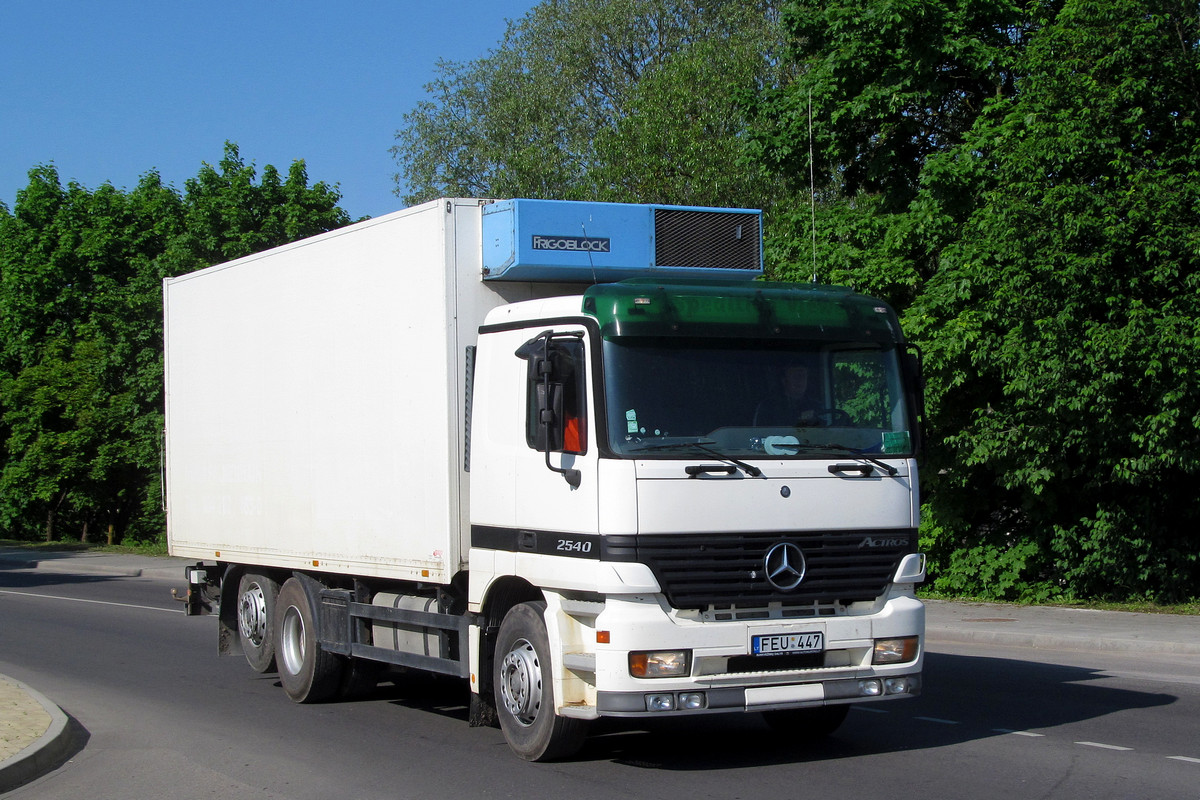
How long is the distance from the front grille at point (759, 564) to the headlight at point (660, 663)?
277 millimetres

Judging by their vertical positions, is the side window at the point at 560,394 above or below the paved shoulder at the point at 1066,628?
above

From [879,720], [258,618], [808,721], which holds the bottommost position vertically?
[879,720]

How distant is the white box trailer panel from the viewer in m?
8.72

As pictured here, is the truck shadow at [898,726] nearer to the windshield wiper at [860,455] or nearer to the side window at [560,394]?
the windshield wiper at [860,455]

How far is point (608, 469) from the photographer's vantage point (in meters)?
7.17

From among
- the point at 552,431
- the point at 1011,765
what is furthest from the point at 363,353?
the point at 1011,765

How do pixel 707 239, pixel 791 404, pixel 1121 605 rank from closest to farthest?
pixel 791 404, pixel 707 239, pixel 1121 605

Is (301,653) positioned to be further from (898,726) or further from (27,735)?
(898,726)

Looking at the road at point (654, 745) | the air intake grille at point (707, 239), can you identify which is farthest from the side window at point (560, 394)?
the road at point (654, 745)

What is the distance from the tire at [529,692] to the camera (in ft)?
25.0

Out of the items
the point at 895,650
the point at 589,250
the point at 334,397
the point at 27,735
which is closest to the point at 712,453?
the point at 895,650

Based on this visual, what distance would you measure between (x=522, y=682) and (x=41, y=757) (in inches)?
132

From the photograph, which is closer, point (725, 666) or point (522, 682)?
point (725, 666)

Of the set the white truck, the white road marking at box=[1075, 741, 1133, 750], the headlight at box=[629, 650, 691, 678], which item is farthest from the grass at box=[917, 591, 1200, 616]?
the headlight at box=[629, 650, 691, 678]
